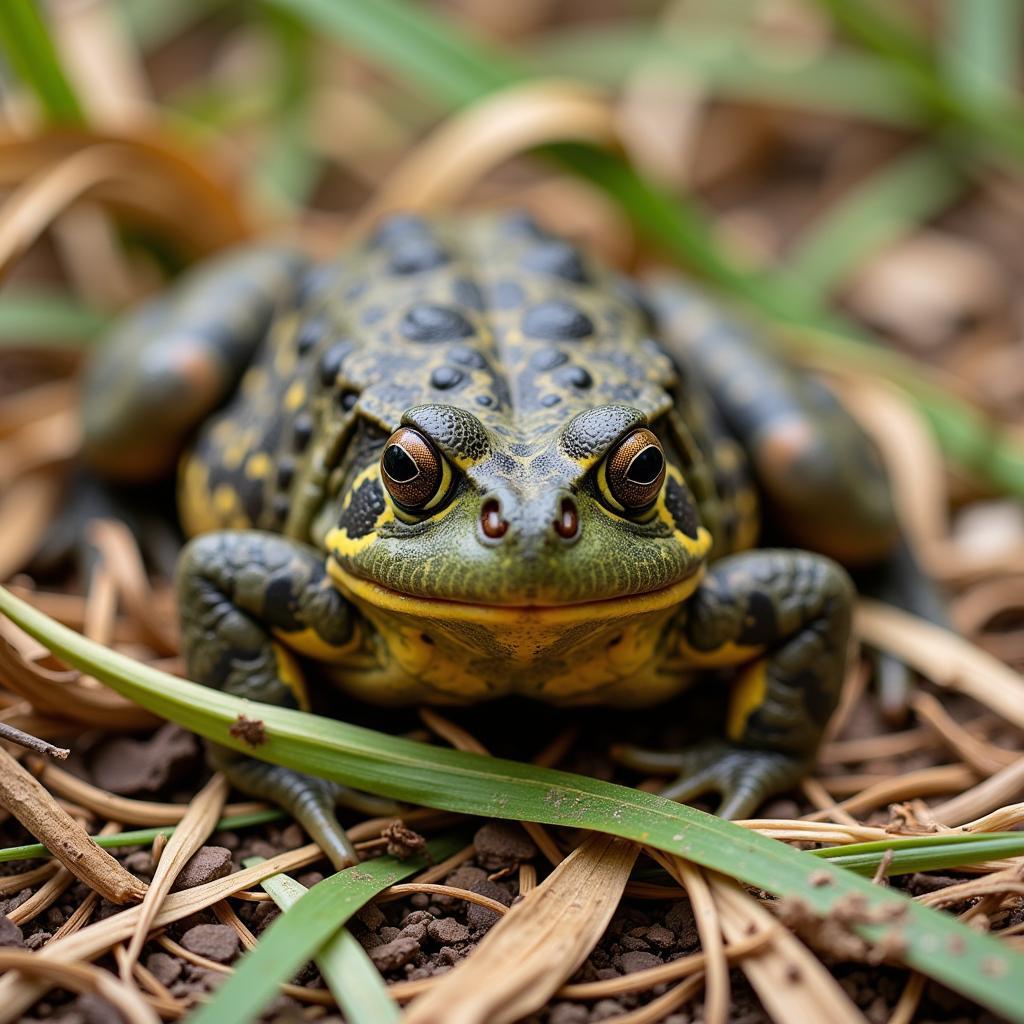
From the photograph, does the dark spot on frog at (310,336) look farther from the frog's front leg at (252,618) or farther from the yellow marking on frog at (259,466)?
the frog's front leg at (252,618)

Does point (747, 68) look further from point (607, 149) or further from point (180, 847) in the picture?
point (180, 847)

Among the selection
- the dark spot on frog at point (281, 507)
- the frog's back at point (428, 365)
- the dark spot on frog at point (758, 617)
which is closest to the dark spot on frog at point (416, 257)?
the frog's back at point (428, 365)

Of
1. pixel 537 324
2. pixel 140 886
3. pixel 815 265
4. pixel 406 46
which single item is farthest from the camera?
pixel 815 265

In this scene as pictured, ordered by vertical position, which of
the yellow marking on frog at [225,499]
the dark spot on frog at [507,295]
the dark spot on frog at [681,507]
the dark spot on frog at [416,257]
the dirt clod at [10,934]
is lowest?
the dirt clod at [10,934]

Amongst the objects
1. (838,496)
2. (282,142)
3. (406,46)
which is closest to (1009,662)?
(838,496)

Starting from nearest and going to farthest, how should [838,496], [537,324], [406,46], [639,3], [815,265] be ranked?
[537,324]
[838,496]
[406,46]
[815,265]
[639,3]

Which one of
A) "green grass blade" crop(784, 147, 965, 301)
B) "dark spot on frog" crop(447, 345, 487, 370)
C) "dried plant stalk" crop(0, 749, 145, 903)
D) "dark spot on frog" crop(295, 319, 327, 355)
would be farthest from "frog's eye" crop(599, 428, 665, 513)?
"green grass blade" crop(784, 147, 965, 301)

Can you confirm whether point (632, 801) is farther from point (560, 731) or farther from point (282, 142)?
point (282, 142)
